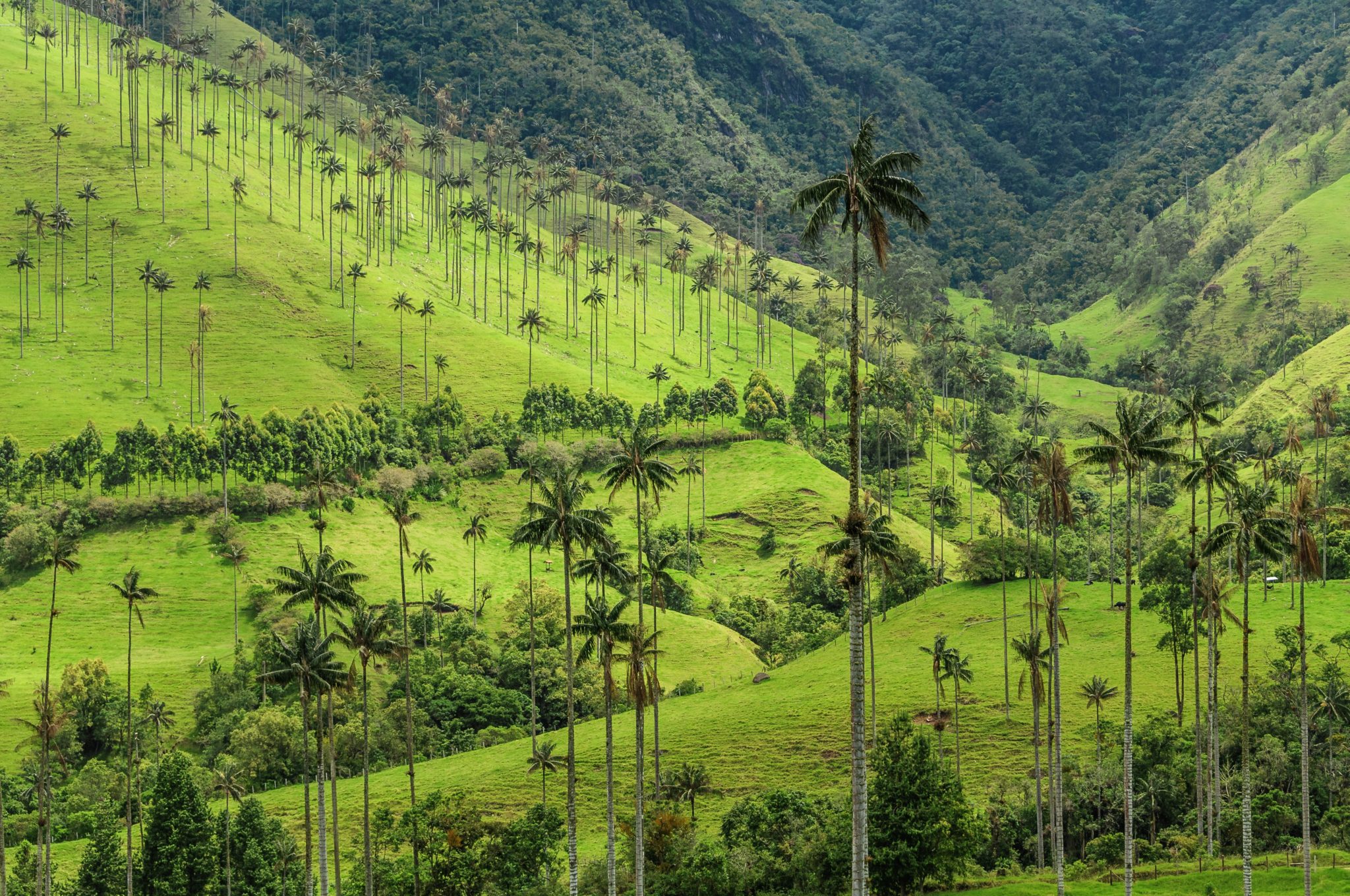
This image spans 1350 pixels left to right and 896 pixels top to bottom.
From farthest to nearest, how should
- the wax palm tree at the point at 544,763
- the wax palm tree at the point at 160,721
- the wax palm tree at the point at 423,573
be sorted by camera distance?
the wax palm tree at the point at 423,573 → the wax palm tree at the point at 160,721 → the wax palm tree at the point at 544,763

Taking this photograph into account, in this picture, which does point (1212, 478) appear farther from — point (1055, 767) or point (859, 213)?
point (859, 213)

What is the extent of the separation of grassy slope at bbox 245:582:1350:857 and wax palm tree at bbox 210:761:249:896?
388 cm

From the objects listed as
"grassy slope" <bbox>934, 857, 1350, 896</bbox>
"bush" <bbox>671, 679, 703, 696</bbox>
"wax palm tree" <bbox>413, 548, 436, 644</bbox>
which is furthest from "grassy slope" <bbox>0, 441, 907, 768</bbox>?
"grassy slope" <bbox>934, 857, 1350, 896</bbox>

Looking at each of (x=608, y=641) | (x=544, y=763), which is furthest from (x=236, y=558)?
(x=608, y=641)

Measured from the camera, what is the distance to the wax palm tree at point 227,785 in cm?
9519

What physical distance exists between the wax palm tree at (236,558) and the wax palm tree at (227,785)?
31.2 meters

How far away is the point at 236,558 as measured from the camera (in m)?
162

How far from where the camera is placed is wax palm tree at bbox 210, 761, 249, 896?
95.2 meters

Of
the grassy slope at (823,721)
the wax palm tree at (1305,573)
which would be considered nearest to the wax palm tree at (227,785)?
the grassy slope at (823,721)

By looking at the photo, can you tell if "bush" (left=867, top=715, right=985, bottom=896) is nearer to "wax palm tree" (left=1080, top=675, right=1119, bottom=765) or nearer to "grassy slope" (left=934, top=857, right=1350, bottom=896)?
"grassy slope" (left=934, top=857, right=1350, bottom=896)

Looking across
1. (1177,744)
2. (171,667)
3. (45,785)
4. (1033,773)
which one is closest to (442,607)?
(171,667)

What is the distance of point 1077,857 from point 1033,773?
738 centimetres

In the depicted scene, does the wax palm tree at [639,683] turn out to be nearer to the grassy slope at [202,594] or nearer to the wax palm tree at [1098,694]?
the wax palm tree at [1098,694]

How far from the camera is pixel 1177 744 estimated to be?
105m
